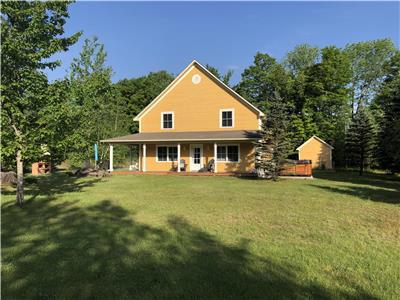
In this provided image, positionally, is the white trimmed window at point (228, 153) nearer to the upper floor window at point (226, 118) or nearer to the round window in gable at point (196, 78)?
the upper floor window at point (226, 118)

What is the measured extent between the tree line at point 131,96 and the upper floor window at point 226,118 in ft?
11.2

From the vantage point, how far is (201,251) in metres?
4.97

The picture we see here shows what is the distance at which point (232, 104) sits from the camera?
73.2 feet

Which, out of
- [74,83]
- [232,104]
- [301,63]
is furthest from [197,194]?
[301,63]

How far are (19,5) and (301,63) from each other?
4838 centimetres

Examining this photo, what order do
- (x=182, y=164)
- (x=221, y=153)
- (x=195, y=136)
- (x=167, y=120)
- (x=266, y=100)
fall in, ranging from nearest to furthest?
(x=195, y=136) → (x=221, y=153) → (x=182, y=164) → (x=167, y=120) → (x=266, y=100)

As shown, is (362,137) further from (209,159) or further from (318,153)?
(209,159)

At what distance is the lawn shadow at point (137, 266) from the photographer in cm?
360

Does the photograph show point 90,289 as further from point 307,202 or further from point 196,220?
point 307,202

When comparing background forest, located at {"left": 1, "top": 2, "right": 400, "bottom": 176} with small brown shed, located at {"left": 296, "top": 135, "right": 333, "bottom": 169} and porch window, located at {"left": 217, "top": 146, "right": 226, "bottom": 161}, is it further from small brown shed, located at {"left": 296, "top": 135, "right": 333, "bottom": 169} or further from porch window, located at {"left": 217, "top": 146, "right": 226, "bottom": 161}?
porch window, located at {"left": 217, "top": 146, "right": 226, "bottom": 161}

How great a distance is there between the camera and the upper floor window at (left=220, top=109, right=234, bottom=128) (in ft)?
73.7

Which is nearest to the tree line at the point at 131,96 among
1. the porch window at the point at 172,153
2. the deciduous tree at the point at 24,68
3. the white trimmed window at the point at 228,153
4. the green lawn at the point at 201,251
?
the deciduous tree at the point at 24,68

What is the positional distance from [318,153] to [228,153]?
15002 mm

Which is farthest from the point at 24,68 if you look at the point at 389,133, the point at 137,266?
the point at 389,133
